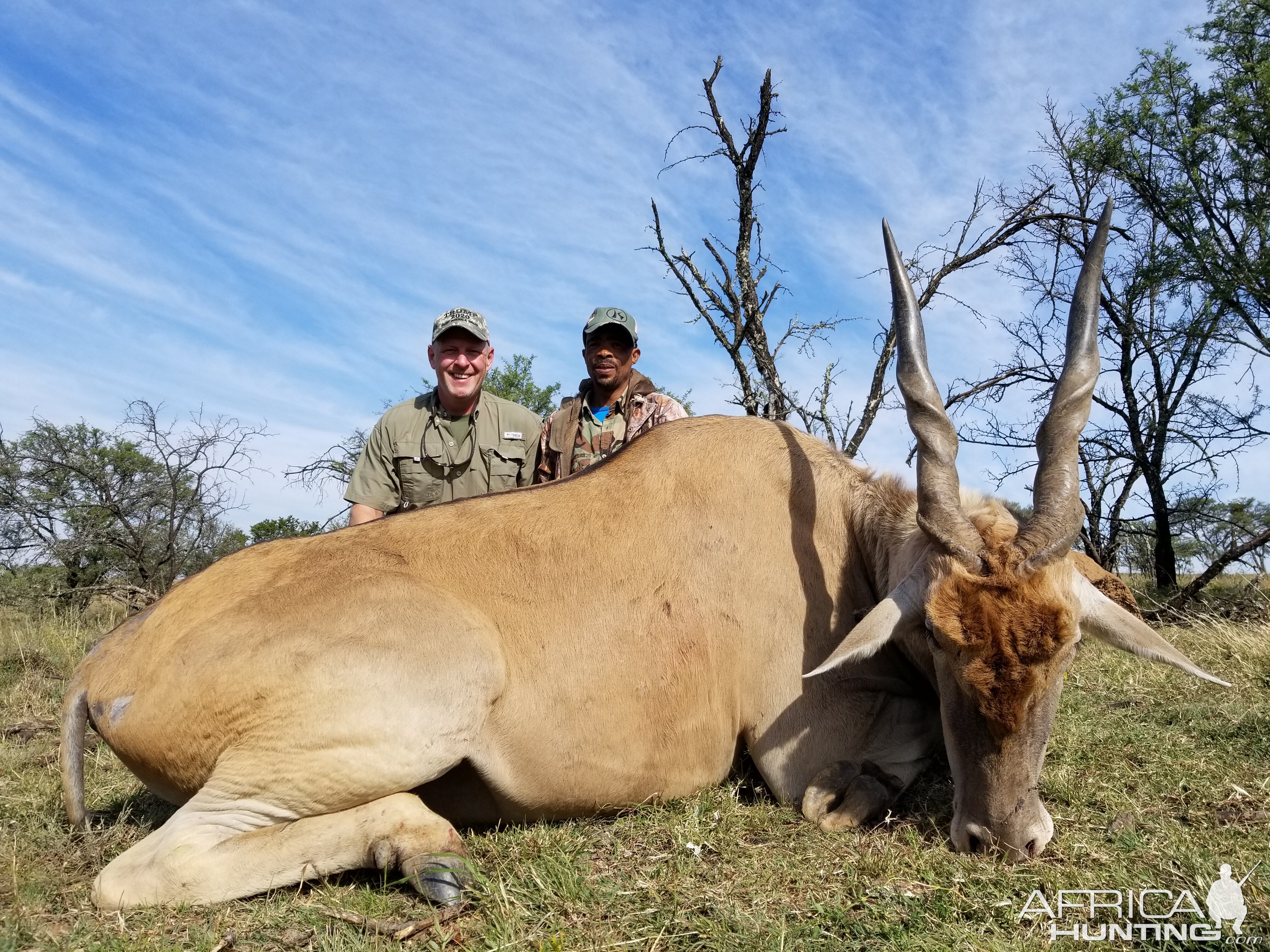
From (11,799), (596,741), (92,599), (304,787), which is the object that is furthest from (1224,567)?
(92,599)

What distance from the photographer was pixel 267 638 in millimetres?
3510

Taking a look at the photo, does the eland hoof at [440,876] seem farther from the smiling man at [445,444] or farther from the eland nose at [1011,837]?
the smiling man at [445,444]

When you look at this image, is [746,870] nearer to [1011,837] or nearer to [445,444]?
[1011,837]

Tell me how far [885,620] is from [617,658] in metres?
1.06

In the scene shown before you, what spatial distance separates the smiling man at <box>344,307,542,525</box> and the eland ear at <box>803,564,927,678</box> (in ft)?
12.3

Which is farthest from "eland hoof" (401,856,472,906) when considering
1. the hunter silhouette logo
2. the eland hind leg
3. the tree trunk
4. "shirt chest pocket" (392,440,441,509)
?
the tree trunk

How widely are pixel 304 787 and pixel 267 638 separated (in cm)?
55

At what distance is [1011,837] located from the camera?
3225mm

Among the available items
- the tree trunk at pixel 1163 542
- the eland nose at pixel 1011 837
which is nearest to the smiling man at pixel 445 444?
the eland nose at pixel 1011 837

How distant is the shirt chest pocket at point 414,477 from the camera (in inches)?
272

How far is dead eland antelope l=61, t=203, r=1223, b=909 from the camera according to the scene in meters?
3.31

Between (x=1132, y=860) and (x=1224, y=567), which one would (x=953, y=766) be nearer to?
(x=1132, y=860)

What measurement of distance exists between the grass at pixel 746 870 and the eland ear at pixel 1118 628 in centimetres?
63
